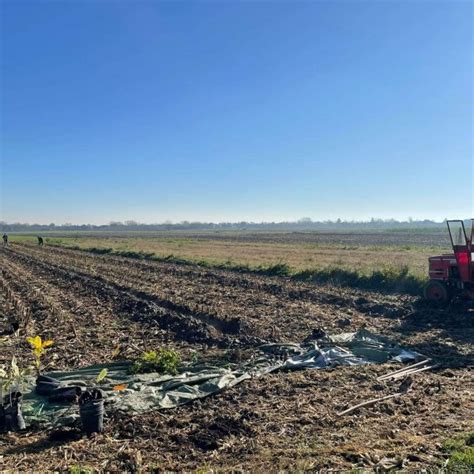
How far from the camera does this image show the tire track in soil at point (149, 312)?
1120 centimetres

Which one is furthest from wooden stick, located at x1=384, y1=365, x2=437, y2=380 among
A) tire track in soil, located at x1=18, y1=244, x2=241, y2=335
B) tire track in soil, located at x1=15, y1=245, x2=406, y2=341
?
tire track in soil, located at x1=18, y1=244, x2=241, y2=335

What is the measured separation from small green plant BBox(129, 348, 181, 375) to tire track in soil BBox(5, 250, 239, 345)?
90.9 inches

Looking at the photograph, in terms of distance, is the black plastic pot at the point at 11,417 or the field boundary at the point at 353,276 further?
the field boundary at the point at 353,276

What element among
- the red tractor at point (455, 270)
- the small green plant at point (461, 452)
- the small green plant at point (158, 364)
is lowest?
the small green plant at point (461, 452)

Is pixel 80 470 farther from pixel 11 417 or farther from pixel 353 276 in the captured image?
A: pixel 353 276

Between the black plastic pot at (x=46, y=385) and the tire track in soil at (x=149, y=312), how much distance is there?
4.01m

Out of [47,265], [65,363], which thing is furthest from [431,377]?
[47,265]

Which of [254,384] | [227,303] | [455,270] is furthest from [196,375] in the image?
[455,270]

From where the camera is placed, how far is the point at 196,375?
7762mm

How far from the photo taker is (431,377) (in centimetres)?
791

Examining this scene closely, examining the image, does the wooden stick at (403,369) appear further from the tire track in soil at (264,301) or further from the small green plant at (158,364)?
the small green plant at (158,364)

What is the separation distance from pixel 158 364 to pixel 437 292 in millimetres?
9673

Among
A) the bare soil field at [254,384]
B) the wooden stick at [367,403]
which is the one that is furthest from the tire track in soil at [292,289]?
the wooden stick at [367,403]

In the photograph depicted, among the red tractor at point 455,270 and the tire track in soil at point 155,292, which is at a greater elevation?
the red tractor at point 455,270
